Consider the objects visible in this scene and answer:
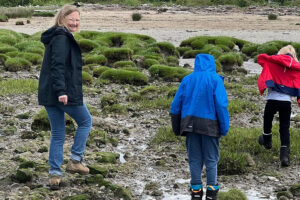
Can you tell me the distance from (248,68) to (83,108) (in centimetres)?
1520

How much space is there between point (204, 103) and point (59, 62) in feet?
6.16

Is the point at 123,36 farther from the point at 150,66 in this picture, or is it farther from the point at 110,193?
the point at 110,193

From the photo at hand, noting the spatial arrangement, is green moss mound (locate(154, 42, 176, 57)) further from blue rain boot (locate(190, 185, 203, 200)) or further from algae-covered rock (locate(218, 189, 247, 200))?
blue rain boot (locate(190, 185, 203, 200))

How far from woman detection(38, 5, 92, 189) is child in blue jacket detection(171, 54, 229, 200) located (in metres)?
1.33

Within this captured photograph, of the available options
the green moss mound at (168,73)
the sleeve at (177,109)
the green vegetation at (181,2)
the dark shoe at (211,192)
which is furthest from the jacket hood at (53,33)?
the green vegetation at (181,2)

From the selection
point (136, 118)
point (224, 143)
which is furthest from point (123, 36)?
point (224, 143)

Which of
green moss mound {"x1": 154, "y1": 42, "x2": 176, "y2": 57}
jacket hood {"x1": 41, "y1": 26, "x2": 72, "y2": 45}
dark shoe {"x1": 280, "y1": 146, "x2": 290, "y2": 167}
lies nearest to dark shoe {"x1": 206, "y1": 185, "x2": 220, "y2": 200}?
dark shoe {"x1": 280, "y1": 146, "x2": 290, "y2": 167}

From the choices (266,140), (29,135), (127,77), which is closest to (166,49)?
(127,77)

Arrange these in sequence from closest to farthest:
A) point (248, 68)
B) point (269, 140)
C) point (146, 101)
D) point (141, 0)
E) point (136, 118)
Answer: point (269, 140), point (136, 118), point (146, 101), point (248, 68), point (141, 0)

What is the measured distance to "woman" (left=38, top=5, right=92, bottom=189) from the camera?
620 centimetres

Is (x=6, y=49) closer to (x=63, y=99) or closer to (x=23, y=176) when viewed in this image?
(x=23, y=176)

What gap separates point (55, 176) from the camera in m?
6.61

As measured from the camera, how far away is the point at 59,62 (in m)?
6.19

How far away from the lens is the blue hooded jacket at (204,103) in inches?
232
